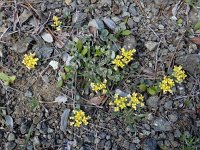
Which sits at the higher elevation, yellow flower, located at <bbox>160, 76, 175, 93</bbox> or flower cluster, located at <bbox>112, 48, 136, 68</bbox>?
flower cluster, located at <bbox>112, 48, 136, 68</bbox>

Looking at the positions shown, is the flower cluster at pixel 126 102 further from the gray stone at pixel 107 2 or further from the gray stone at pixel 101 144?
the gray stone at pixel 107 2

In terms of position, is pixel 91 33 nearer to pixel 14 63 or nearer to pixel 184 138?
pixel 14 63

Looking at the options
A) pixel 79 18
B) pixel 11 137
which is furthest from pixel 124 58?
pixel 11 137

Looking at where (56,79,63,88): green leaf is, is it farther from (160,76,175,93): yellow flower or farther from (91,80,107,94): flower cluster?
(160,76,175,93): yellow flower

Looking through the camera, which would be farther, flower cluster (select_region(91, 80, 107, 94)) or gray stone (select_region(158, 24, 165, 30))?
gray stone (select_region(158, 24, 165, 30))

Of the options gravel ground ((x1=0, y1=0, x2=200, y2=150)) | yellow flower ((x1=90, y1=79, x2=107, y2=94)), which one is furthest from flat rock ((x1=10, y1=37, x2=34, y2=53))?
yellow flower ((x1=90, y1=79, x2=107, y2=94))

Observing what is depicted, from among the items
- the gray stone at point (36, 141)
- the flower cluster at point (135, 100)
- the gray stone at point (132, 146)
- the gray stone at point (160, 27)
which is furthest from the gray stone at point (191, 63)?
the gray stone at point (36, 141)
